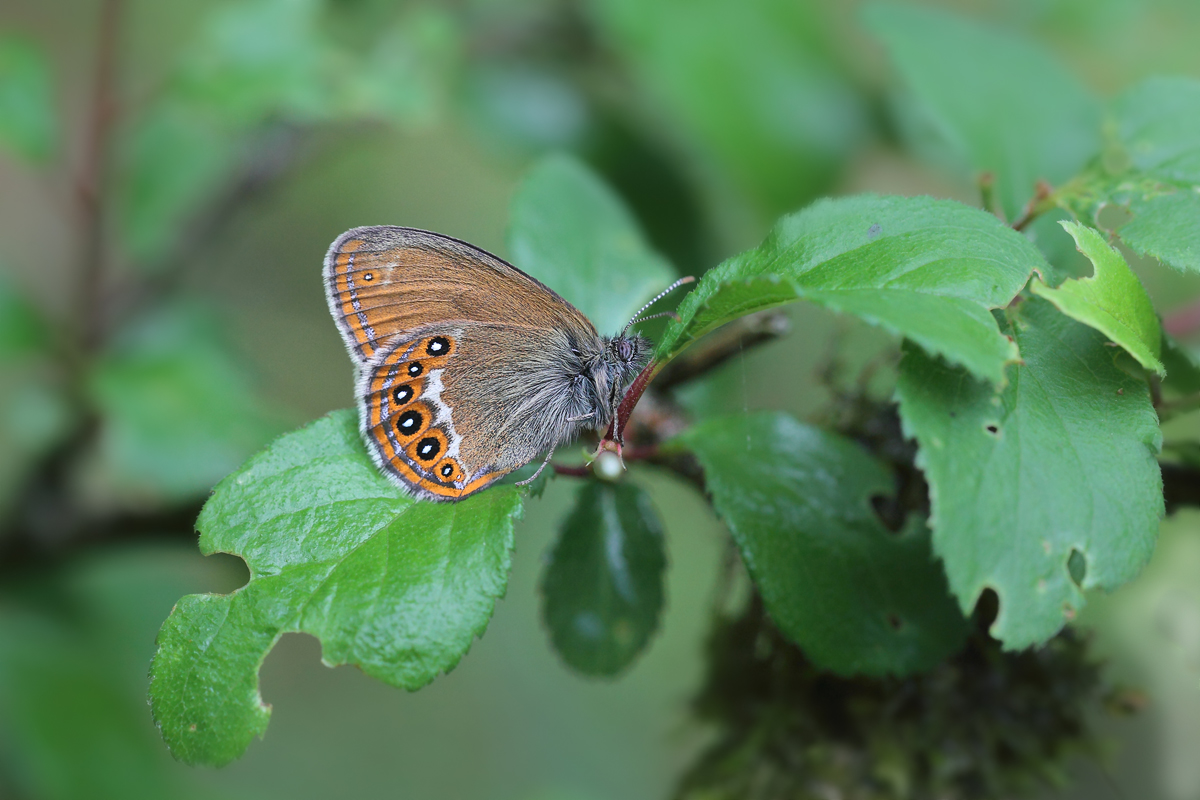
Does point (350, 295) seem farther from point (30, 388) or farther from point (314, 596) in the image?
point (30, 388)

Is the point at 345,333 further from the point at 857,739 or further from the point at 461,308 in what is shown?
the point at 857,739

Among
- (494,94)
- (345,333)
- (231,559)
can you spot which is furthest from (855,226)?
(494,94)

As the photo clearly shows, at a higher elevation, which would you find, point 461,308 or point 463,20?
point 463,20

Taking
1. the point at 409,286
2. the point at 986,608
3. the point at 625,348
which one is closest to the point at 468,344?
the point at 409,286

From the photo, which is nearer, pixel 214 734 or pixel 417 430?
pixel 214 734

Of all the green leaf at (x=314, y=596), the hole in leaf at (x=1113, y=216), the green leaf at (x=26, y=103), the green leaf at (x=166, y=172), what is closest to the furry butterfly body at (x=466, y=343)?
the green leaf at (x=314, y=596)

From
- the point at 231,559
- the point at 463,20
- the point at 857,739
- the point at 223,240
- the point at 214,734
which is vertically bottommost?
the point at 857,739
